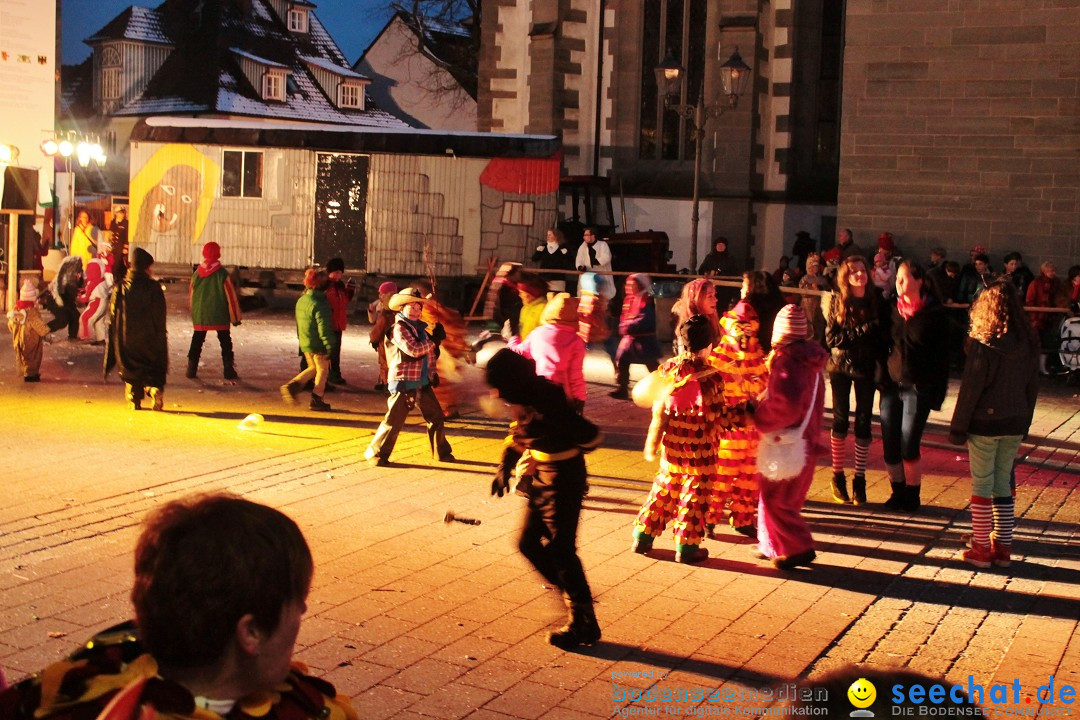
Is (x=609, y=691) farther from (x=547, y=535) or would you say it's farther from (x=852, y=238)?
(x=852, y=238)

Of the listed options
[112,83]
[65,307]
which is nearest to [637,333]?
[65,307]

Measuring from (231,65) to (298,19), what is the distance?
30.6ft

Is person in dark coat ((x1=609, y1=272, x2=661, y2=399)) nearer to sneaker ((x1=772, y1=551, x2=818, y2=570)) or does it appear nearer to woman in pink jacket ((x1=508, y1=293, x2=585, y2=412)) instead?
woman in pink jacket ((x1=508, y1=293, x2=585, y2=412))

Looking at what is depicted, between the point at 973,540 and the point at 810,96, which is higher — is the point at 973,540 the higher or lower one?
the lower one

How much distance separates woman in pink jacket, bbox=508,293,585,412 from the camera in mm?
8102

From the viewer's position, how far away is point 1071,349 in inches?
672

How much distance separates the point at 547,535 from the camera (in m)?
6.23

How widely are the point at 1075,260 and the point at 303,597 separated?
1986cm

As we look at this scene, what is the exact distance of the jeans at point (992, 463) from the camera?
754cm

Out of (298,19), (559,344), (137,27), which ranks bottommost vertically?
(559,344)

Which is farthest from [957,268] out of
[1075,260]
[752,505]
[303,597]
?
[303,597]

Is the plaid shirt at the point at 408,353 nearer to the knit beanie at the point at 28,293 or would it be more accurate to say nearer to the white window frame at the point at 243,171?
the knit beanie at the point at 28,293

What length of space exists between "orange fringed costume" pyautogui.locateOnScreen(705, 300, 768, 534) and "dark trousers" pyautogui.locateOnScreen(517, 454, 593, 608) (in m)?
1.78

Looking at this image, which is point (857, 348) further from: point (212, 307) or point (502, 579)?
point (212, 307)
